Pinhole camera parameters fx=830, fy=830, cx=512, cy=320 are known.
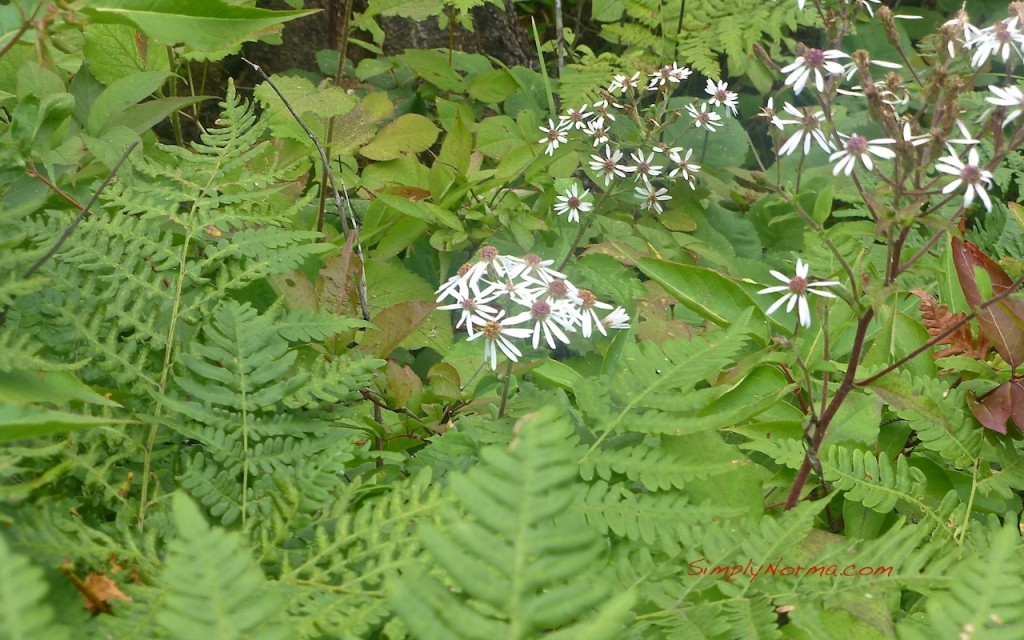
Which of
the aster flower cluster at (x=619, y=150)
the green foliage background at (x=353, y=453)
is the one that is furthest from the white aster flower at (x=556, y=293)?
the aster flower cluster at (x=619, y=150)

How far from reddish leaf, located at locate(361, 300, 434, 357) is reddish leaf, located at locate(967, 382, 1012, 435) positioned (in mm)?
833

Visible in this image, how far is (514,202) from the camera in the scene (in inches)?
77.7

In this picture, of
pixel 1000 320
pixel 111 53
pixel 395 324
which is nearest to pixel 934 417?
pixel 1000 320

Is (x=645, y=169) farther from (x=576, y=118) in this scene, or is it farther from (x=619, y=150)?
(x=576, y=118)

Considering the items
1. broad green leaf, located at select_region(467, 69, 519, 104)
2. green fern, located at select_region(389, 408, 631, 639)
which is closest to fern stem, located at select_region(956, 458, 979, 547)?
green fern, located at select_region(389, 408, 631, 639)

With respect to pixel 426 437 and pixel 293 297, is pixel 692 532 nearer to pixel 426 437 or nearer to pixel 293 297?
pixel 426 437

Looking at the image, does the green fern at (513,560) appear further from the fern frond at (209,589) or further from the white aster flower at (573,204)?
the white aster flower at (573,204)

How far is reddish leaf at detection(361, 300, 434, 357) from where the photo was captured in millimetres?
1281

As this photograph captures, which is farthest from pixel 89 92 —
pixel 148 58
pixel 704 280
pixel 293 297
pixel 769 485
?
pixel 769 485

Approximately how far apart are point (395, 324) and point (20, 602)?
88 centimetres

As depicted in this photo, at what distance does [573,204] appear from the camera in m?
2.11

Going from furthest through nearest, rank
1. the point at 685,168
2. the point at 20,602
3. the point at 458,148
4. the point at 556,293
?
1. the point at 685,168
2. the point at 458,148
3. the point at 556,293
4. the point at 20,602

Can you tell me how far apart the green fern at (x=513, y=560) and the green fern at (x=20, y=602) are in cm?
18

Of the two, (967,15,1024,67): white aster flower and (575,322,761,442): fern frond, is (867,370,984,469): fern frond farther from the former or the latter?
(967,15,1024,67): white aster flower
